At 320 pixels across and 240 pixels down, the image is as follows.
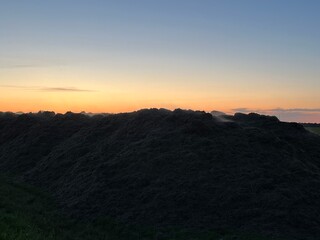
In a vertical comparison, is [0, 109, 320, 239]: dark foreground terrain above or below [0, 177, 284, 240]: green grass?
above

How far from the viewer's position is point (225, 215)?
56.6ft

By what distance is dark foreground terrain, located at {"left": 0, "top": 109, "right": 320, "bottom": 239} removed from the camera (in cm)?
1727

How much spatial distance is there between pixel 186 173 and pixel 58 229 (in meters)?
6.70

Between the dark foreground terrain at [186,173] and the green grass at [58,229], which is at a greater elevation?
the dark foreground terrain at [186,173]

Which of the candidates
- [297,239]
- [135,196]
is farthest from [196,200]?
[297,239]

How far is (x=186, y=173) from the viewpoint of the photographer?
20.7 metres

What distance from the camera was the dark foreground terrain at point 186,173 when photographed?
56.6 feet

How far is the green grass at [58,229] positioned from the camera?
47.6 feet

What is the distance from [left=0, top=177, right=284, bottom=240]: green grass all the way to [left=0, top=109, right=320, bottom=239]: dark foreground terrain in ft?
1.24

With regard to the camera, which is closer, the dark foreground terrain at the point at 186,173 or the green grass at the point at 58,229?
the green grass at the point at 58,229

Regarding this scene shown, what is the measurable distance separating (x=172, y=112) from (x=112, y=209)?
1092cm

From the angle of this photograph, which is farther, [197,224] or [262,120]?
[262,120]

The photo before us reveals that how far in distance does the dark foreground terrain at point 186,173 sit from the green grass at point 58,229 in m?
0.38

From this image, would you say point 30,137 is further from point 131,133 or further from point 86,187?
point 86,187
